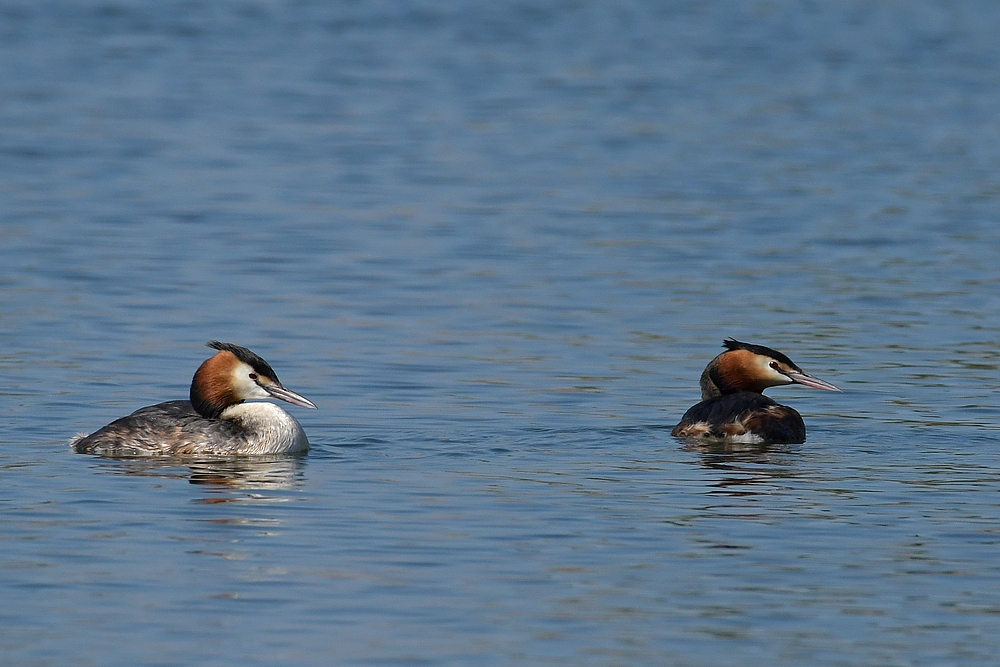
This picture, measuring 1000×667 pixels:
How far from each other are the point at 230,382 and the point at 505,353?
3706 mm

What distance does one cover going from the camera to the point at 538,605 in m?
9.41

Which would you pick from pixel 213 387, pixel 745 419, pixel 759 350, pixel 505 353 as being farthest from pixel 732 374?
pixel 213 387

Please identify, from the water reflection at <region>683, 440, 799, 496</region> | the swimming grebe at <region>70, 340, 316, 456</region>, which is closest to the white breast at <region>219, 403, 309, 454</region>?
the swimming grebe at <region>70, 340, 316, 456</region>

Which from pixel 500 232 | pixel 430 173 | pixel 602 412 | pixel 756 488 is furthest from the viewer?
pixel 430 173

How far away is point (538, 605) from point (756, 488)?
9.70 feet

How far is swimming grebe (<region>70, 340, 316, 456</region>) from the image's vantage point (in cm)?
1305

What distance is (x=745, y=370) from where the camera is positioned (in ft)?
48.2

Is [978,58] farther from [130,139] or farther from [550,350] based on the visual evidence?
[550,350]

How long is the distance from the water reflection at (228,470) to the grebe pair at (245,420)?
131mm

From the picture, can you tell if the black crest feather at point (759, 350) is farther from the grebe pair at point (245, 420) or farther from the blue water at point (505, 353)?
the grebe pair at point (245, 420)

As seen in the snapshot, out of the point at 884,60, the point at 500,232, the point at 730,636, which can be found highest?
the point at 884,60

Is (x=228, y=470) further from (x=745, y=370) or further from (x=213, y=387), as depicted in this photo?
(x=745, y=370)

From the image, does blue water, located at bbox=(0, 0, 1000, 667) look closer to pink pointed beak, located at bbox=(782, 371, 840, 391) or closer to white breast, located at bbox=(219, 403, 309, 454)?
white breast, located at bbox=(219, 403, 309, 454)

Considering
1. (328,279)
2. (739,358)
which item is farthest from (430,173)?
(739,358)
